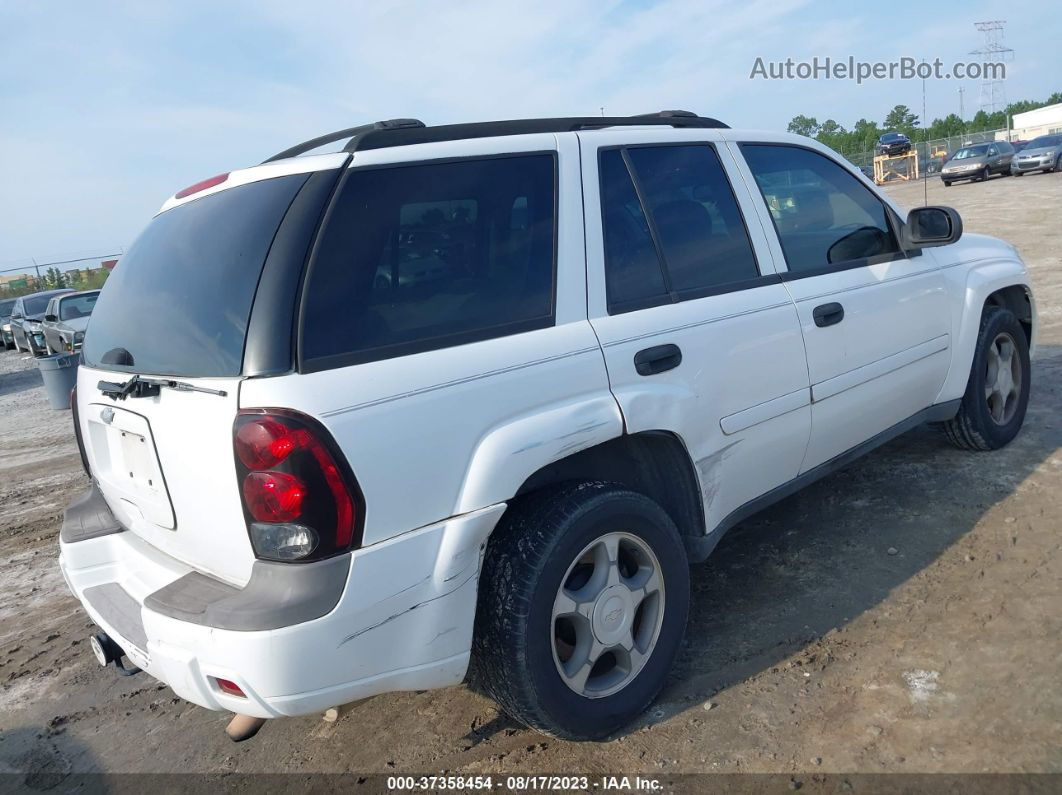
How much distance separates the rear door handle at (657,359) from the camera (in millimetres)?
2748

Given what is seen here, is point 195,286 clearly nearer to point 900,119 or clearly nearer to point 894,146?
point 894,146

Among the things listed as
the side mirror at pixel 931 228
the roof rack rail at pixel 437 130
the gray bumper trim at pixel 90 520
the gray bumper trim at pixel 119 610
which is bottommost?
the gray bumper trim at pixel 119 610

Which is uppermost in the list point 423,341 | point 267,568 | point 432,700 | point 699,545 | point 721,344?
point 423,341

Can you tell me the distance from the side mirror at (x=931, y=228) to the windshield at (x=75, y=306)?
1523 cm

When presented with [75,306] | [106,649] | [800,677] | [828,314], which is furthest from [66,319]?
[800,677]

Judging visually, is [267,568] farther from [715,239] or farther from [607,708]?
[715,239]

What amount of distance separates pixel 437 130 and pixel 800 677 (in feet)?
7.39

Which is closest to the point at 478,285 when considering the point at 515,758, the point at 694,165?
the point at 694,165

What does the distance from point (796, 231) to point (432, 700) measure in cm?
247

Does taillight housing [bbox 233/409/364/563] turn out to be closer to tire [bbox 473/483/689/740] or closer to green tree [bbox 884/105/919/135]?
tire [bbox 473/483/689/740]

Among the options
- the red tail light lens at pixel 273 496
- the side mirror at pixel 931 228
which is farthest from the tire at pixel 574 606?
the side mirror at pixel 931 228

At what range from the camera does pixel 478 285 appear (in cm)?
252

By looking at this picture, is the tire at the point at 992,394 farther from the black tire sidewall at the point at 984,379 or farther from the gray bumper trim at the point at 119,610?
the gray bumper trim at the point at 119,610

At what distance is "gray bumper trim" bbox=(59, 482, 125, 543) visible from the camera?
2938mm
